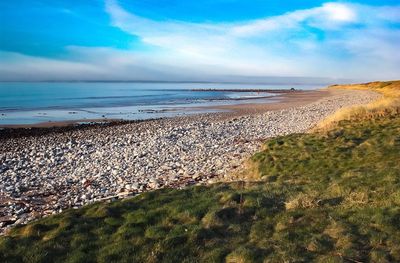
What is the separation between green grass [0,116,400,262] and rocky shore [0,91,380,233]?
8.25 ft

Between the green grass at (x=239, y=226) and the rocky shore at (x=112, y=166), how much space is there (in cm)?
251

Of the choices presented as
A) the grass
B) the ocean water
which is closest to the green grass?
the grass

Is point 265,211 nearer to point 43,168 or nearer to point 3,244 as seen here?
point 3,244

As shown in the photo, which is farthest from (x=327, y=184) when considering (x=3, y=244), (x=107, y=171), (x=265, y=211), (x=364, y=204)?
(x=107, y=171)

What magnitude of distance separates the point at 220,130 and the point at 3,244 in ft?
68.6

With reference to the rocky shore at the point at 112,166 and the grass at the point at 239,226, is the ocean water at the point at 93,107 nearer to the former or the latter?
the rocky shore at the point at 112,166

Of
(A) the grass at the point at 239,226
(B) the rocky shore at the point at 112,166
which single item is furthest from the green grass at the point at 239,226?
(B) the rocky shore at the point at 112,166

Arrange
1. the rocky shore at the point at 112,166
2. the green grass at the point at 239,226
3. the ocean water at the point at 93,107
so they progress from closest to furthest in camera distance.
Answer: the green grass at the point at 239,226 < the rocky shore at the point at 112,166 < the ocean water at the point at 93,107

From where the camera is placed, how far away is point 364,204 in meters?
8.76

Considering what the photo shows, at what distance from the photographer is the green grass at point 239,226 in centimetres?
704

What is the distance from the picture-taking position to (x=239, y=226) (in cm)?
816

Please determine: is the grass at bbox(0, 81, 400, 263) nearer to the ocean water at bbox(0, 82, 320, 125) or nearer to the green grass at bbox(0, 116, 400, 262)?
the green grass at bbox(0, 116, 400, 262)

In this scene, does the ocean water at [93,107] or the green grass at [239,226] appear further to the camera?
the ocean water at [93,107]

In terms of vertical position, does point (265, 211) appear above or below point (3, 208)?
above
